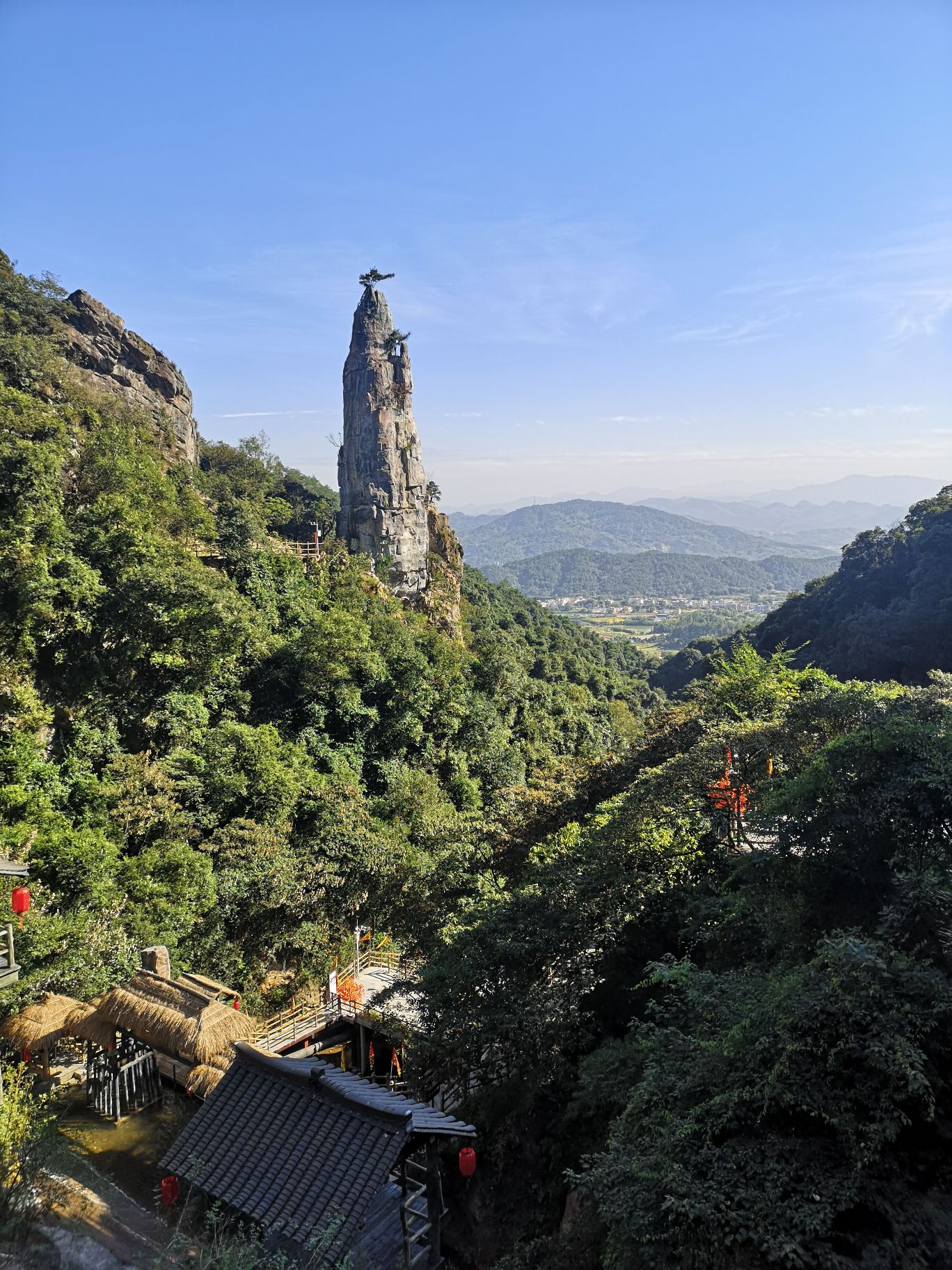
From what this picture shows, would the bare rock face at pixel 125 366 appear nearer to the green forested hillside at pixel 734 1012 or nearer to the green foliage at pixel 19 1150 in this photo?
the green foliage at pixel 19 1150

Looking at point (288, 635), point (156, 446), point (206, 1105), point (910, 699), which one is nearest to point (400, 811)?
point (288, 635)

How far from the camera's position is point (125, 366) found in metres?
31.9

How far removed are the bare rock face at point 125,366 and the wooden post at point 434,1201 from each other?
30.4 meters

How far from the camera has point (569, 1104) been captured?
7305 millimetres

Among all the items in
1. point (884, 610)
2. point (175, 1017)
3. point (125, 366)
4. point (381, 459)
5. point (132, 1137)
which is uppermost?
point (125, 366)

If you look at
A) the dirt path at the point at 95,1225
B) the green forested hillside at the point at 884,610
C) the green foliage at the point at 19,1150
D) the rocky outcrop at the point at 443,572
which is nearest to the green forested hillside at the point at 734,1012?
the dirt path at the point at 95,1225

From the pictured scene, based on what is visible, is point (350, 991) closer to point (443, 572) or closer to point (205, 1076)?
point (205, 1076)

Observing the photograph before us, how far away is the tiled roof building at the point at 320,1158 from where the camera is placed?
5949mm

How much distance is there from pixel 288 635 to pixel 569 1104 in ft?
56.9

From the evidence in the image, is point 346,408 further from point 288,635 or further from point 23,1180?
point 23,1180

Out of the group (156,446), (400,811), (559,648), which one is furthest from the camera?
(559,648)

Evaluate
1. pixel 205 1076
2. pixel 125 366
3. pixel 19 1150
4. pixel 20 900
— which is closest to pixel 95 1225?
pixel 19 1150

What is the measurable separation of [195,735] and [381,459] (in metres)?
21.9

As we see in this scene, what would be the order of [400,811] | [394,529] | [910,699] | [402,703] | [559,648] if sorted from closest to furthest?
1. [910,699]
2. [400,811]
3. [402,703]
4. [394,529]
5. [559,648]
